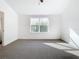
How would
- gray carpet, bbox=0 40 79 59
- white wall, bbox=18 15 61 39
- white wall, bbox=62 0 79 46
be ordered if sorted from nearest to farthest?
gray carpet, bbox=0 40 79 59 < white wall, bbox=62 0 79 46 < white wall, bbox=18 15 61 39

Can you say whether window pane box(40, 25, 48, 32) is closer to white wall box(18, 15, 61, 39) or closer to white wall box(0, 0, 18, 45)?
white wall box(18, 15, 61, 39)

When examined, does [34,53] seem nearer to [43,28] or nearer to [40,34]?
[40,34]

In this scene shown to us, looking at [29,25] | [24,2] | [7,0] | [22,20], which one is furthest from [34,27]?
[7,0]

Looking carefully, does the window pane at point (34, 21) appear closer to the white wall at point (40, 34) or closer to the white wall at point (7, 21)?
the white wall at point (40, 34)

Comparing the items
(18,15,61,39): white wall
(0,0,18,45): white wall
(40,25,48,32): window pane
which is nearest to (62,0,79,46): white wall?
(18,15,61,39): white wall

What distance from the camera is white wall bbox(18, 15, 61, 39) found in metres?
9.73

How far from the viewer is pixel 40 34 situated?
383 inches

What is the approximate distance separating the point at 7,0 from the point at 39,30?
4261 mm

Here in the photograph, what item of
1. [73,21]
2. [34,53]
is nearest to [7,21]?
[34,53]

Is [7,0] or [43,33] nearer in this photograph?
[7,0]

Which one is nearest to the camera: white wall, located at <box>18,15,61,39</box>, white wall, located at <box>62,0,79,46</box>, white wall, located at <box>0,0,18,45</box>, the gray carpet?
the gray carpet

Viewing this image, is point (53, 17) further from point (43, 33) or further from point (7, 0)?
point (7, 0)

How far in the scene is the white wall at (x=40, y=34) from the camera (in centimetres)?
973

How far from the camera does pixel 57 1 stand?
6965 mm
